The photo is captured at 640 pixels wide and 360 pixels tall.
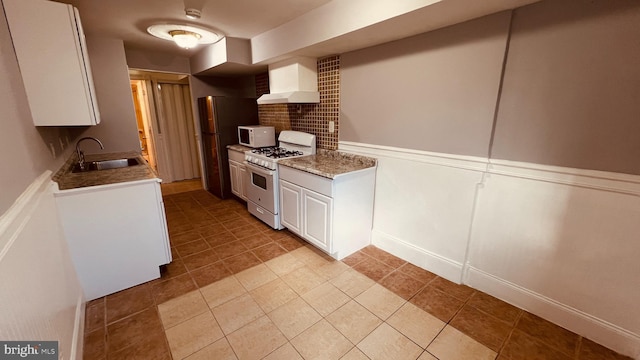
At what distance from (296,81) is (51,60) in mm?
1979

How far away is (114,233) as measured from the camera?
6.51 ft

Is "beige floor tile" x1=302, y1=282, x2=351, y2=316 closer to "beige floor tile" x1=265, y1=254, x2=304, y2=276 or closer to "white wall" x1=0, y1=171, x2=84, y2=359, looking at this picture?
"beige floor tile" x1=265, y1=254, x2=304, y2=276

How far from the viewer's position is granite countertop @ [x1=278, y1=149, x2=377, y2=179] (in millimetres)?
2373

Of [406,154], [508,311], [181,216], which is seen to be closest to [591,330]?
[508,311]

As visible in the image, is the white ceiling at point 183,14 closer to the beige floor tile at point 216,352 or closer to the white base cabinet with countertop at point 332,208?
the white base cabinet with countertop at point 332,208

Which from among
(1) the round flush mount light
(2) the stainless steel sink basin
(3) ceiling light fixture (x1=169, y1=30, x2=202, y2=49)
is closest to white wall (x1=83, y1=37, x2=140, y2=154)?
(2) the stainless steel sink basin

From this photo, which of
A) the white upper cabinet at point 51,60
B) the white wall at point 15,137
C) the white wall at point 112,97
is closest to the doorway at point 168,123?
the white wall at point 112,97

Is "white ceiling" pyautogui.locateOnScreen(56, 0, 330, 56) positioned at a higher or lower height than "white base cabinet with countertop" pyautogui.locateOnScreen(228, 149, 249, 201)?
higher

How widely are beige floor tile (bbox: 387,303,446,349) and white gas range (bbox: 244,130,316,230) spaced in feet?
5.60

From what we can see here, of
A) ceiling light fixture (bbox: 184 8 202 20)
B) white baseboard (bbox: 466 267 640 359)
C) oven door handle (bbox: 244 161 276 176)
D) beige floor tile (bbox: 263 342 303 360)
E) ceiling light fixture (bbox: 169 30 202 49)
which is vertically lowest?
beige floor tile (bbox: 263 342 303 360)

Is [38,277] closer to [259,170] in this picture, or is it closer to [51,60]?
[51,60]

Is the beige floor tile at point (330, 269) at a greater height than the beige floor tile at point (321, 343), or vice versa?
the beige floor tile at point (330, 269)

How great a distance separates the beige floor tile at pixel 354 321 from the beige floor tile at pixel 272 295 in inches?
15.1

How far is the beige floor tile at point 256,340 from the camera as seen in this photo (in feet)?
5.11
